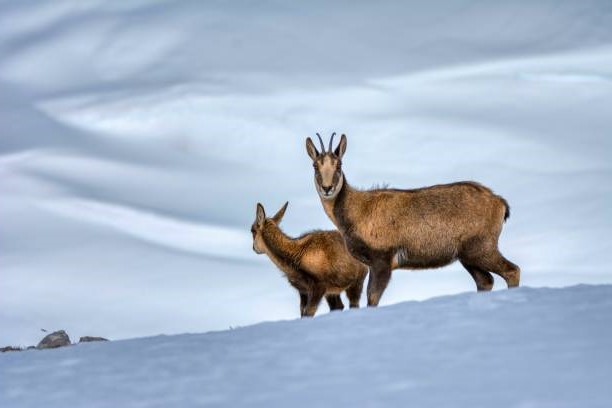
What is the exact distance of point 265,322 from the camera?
11.8m

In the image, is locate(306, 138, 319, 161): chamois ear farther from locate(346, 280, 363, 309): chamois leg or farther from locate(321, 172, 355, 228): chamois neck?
locate(346, 280, 363, 309): chamois leg

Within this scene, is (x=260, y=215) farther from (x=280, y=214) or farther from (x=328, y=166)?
(x=328, y=166)

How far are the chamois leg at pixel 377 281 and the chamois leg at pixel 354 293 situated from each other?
325 centimetres

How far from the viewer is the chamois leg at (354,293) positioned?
61.4 feet

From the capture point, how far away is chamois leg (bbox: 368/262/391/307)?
48.7 ft

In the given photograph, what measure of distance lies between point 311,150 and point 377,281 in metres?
2.30

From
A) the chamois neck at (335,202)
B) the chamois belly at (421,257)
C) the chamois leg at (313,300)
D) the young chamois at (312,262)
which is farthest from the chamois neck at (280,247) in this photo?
the chamois belly at (421,257)

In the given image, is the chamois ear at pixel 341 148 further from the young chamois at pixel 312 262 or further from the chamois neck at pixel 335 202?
the young chamois at pixel 312 262

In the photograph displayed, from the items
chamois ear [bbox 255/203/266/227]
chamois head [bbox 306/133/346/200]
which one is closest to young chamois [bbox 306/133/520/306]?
chamois head [bbox 306/133/346/200]

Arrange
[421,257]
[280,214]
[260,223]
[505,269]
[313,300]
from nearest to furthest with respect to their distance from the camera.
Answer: [421,257] < [505,269] < [313,300] < [260,223] < [280,214]

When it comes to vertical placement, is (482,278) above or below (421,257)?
below

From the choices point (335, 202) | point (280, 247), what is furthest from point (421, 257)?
point (280, 247)

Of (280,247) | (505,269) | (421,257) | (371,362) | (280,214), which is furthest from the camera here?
(280,214)

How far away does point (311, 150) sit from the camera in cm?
1595
